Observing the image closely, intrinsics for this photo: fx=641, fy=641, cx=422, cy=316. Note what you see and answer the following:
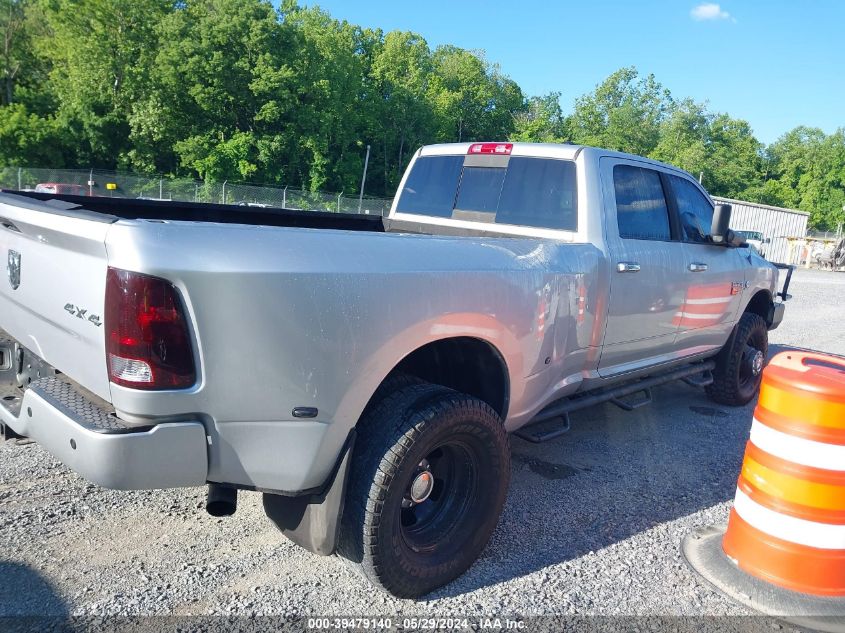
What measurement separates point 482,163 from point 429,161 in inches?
24.5

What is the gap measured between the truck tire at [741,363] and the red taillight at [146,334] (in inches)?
199

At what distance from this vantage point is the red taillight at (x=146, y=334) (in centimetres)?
203

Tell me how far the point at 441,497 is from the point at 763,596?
62.0 inches

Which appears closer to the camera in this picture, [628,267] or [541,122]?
[628,267]

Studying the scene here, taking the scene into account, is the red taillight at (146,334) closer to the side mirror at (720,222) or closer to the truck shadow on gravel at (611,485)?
the truck shadow on gravel at (611,485)

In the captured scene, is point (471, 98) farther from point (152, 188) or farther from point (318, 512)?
point (318, 512)

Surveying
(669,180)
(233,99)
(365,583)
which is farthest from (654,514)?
(233,99)

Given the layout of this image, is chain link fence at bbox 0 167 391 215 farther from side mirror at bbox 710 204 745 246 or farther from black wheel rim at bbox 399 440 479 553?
black wheel rim at bbox 399 440 479 553

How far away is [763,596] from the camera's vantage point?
3.00 meters

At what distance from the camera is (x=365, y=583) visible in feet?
9.41

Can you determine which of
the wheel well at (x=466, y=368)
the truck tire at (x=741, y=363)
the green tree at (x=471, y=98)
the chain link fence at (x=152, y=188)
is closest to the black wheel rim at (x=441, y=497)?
the wheel well at (x=466, y=368)

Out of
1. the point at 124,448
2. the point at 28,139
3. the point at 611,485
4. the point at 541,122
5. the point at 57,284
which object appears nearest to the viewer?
the point at 124,448

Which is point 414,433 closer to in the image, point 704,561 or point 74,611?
point 74,611

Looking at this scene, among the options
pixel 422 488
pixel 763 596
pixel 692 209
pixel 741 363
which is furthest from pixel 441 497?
pixel 741 363
